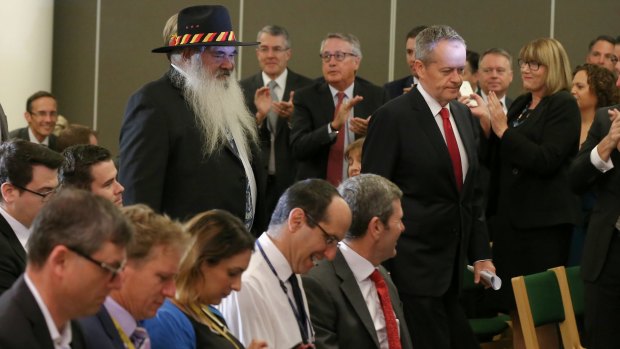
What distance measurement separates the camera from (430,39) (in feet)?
15.3

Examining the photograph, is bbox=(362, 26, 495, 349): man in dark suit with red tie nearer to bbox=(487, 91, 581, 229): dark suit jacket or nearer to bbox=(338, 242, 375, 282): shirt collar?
bbox=(338, 242, 375, 282): shirt collar

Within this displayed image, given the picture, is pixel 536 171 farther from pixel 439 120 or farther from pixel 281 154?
pixel 281 154

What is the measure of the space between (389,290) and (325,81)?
262 centimetres

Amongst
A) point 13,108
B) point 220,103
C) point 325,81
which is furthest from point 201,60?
point 13,108

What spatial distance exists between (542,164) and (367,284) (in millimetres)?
2032

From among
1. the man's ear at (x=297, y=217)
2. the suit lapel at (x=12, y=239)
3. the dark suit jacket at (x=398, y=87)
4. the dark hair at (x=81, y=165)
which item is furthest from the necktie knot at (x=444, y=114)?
the suit lapel at (x=12, y=239)

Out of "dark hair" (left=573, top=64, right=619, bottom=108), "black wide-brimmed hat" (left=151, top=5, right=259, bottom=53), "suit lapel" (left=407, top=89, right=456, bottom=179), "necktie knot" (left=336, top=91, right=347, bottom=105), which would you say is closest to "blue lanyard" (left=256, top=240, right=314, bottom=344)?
"black wide-brimmed hat" (left=151, top=5, right=259, bottom=53)

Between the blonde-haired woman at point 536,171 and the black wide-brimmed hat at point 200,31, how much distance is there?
6.50ft

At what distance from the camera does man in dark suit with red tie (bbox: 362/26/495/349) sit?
451cm

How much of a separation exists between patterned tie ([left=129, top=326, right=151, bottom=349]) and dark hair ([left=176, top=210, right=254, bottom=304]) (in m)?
0.22

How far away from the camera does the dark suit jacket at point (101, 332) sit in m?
2.32

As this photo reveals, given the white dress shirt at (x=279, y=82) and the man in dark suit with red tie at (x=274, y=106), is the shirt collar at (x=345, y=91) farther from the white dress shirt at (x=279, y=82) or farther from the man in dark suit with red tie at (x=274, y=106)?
the white dress shirt at (x=279, y=82)

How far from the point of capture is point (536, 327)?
4.54m

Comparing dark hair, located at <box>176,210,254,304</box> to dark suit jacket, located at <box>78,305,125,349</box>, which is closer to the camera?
dark suit jacket, located at <box>78,305,125,349</box>
